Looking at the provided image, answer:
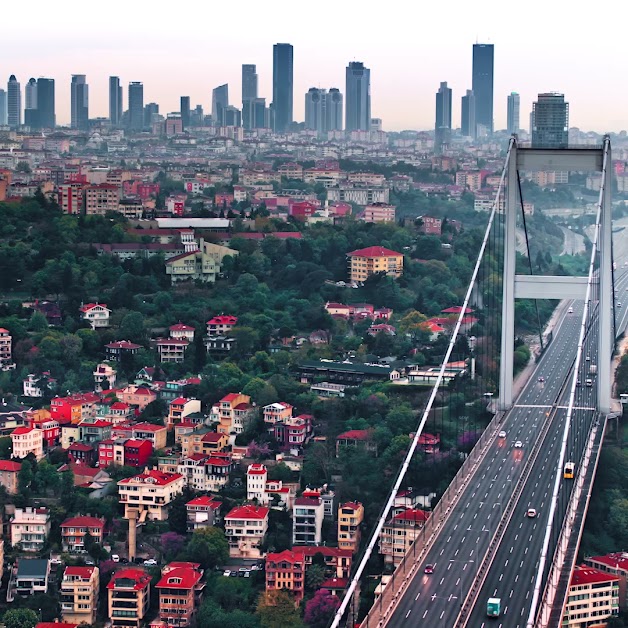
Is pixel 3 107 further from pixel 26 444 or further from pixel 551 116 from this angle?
pixel 26 444

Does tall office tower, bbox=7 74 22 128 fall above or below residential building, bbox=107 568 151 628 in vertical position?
above

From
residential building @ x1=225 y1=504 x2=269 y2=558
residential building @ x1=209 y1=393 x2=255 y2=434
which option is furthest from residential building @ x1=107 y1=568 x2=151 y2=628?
residential building @ x1=209 y1=393 x2=255 y2=434

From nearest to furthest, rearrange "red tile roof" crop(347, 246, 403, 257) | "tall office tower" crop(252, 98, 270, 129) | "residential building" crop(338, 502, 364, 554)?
"residential building" crop(338, 502, 364, 554) < "red tile roof" crop(347, 246, 403, 257) < "tall office tower" crop(252, 98, 270, 129)

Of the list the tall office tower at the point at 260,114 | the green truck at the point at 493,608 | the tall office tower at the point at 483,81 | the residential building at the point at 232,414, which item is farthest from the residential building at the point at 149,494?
the tall office tower at the point at 260,114

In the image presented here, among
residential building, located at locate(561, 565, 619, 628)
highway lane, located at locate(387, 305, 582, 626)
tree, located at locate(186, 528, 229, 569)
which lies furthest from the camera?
tree, located at locate(186, 528, 229, 569)

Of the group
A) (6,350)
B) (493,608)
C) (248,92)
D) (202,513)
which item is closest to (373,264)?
(6,350)

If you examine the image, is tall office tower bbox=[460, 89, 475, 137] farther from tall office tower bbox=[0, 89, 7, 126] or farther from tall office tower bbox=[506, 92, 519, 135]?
tall office tower bbox=[0, 89, 7, 126]
